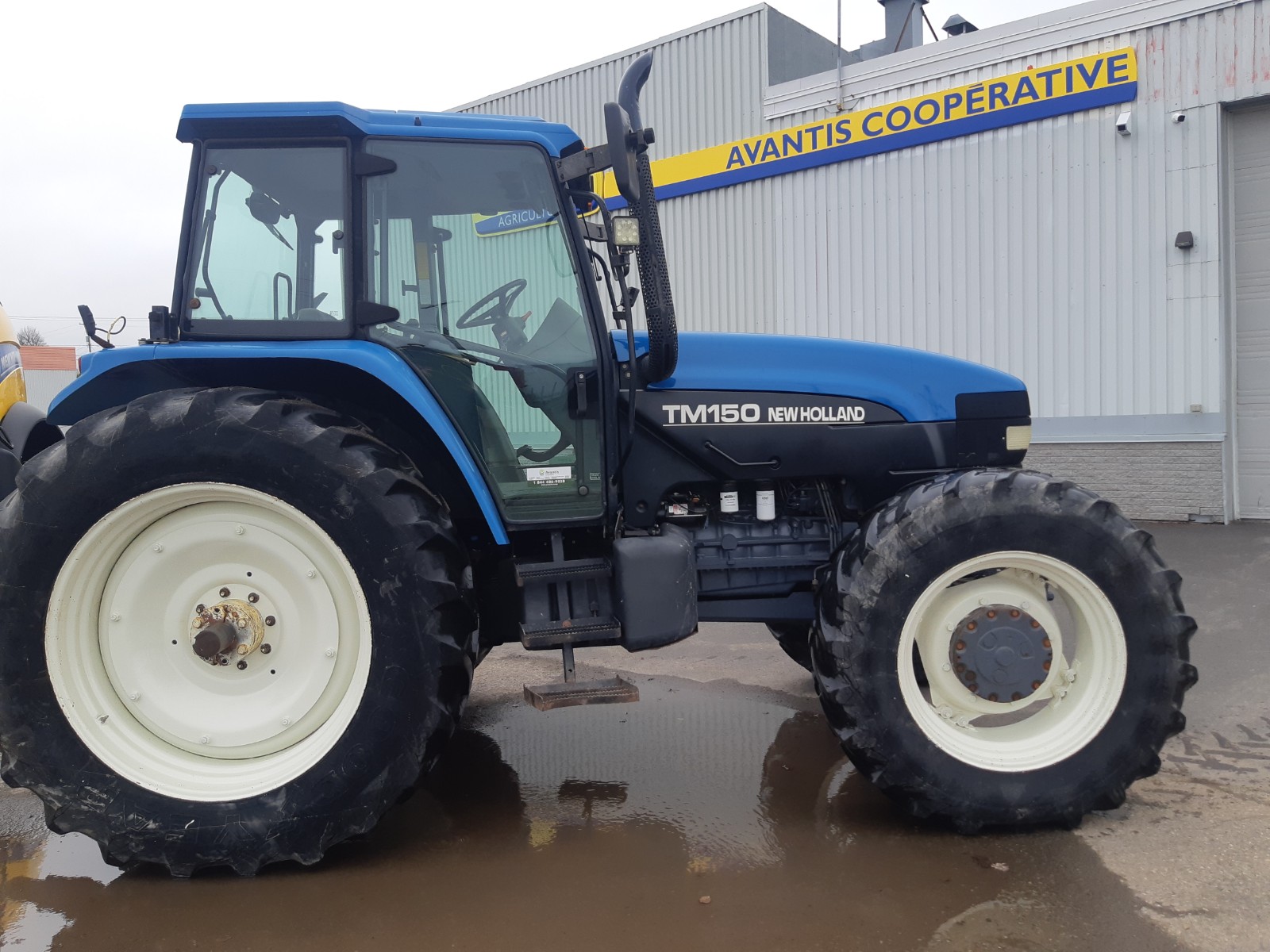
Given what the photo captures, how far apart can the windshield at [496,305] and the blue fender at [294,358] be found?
112 millimetres

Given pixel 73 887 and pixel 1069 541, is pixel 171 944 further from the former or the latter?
pixel 1069 541

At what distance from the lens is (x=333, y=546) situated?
111 inches

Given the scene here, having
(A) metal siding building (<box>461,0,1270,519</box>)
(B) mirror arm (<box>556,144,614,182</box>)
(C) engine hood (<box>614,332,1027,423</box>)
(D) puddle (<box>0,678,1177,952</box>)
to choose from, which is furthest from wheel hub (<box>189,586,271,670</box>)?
(A) metal siding building (<box>461,0,1270,519</box>)

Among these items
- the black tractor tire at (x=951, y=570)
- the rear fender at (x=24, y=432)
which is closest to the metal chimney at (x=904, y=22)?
the black tractor tire at (x=951, y=570)

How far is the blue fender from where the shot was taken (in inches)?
114

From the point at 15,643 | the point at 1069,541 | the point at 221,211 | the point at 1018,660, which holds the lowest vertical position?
the point at 1018,660

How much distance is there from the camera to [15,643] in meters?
2.72

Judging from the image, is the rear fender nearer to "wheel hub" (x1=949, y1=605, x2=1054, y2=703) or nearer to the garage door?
"wheel hub" (x1=949, y1=605, x2=1054, y2=703)

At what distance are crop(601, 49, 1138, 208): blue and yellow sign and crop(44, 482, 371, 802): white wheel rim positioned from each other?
4649 millimetres

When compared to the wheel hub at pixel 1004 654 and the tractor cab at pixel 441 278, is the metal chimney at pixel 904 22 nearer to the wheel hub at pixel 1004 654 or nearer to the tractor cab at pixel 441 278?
the tractor cab at pixel 441 278

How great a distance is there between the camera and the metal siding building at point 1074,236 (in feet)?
26.6

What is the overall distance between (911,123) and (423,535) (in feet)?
27.9

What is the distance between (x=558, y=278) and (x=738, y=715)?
7.37 feet

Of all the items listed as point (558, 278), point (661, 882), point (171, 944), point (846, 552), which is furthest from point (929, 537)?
point (171, 944)
